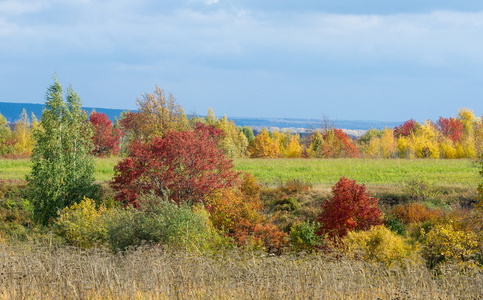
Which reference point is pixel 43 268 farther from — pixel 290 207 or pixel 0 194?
pixel 0 194

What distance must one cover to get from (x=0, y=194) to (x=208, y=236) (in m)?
17.7

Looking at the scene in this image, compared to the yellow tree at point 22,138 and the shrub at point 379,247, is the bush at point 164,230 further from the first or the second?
the yellow tree at point 22,138

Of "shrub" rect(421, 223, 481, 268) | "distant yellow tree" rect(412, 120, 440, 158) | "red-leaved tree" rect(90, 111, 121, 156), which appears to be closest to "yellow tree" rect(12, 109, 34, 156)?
"red-leaved tree" rect(90, 111, 121, 156)

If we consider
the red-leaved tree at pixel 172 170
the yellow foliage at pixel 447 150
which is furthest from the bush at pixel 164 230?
the yellow foliage at pixel 447 150

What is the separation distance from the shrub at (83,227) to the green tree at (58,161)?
3.48 meters

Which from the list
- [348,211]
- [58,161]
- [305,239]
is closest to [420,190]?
[348,211]

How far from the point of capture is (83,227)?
49.8 ft

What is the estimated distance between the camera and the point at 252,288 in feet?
18.6

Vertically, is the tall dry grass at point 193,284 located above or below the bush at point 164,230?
above

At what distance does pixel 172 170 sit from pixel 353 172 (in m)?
19.3

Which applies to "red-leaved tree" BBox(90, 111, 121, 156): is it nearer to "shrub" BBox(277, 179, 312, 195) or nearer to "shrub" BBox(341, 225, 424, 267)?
"shrub" BBox(277, 179, 312, 195)

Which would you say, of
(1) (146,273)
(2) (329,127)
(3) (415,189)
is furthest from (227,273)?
(2) (329,127)

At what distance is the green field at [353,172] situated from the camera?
94.0 ft

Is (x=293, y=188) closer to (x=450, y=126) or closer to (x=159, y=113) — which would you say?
(x=159, y=113)
